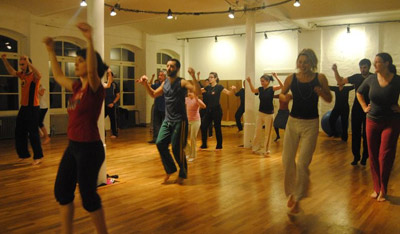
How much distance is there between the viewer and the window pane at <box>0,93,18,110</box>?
9703 millimetres

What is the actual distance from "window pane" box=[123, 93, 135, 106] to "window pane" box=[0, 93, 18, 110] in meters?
3.76

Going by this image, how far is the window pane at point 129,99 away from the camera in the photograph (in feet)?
42.7

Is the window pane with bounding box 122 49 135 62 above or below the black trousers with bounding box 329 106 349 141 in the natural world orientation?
above

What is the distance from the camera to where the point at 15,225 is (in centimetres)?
327

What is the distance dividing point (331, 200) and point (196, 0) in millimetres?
5550

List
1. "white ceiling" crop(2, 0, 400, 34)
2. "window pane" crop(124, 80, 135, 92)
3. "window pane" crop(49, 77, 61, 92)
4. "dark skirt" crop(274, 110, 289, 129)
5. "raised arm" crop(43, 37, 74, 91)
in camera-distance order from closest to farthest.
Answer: "raised arm" crop(43, 37, 74, 91), "white ceiling" crop(2, 0, 400, 34), "dark skirt" crop(274, 110, 289, 129), "window pane" crop(49, 77, 61, 92), "window pane" crop(124, 80, 135, 92)

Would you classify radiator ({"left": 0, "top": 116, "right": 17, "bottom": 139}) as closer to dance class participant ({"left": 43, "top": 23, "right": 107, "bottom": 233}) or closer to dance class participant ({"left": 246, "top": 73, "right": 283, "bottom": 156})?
dance class participant ({"left": 246, "top": 73, "right": 283, "bottom": 156})

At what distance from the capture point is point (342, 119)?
9.46 meters

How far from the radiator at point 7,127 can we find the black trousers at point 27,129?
3.80 meters

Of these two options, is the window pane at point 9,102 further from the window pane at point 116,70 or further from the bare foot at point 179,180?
the bare foot at point 179,180

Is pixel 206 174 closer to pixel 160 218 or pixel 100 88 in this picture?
pixel 160 218

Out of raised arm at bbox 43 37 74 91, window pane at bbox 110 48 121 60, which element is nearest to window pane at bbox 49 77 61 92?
window pane at bbox 110 48 121 60

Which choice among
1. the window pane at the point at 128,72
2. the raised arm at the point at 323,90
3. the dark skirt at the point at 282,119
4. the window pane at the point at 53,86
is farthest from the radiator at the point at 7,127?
the raised arm at the point at 323,90

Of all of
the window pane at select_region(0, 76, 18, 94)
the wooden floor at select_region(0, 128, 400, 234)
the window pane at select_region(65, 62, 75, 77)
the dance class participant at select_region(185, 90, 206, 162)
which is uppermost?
the window pane at select_region(65, 62, 75, 77)
